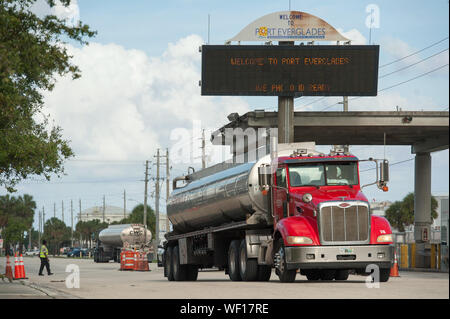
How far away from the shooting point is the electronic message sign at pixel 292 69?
137 ft

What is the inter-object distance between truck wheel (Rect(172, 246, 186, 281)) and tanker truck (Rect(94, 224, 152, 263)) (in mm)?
32811

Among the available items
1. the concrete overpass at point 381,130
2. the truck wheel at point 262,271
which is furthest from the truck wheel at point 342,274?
the concrete overpass at point 381,130

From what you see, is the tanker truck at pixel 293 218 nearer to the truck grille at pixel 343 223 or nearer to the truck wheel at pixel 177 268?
the truck grille at pixel 343 223

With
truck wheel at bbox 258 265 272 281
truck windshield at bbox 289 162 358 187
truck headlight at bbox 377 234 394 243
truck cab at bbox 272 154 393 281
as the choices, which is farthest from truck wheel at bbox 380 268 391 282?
truck wheel at bbox 258 265 272 281

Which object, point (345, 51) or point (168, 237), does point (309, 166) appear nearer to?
point (168, 237)

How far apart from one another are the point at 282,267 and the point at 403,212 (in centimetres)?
9122

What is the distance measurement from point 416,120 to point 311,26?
733 centimetres

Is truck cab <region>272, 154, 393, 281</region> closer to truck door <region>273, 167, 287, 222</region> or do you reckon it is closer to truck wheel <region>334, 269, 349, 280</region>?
truck door <region>273, 167, 287, 222</region>

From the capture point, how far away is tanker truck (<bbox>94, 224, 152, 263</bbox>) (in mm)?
71312

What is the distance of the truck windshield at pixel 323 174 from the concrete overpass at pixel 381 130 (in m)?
18.9

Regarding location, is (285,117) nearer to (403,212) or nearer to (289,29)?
(289,29)

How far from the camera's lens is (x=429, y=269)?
4319 cm

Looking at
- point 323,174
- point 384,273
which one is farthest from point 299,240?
point 384,273
